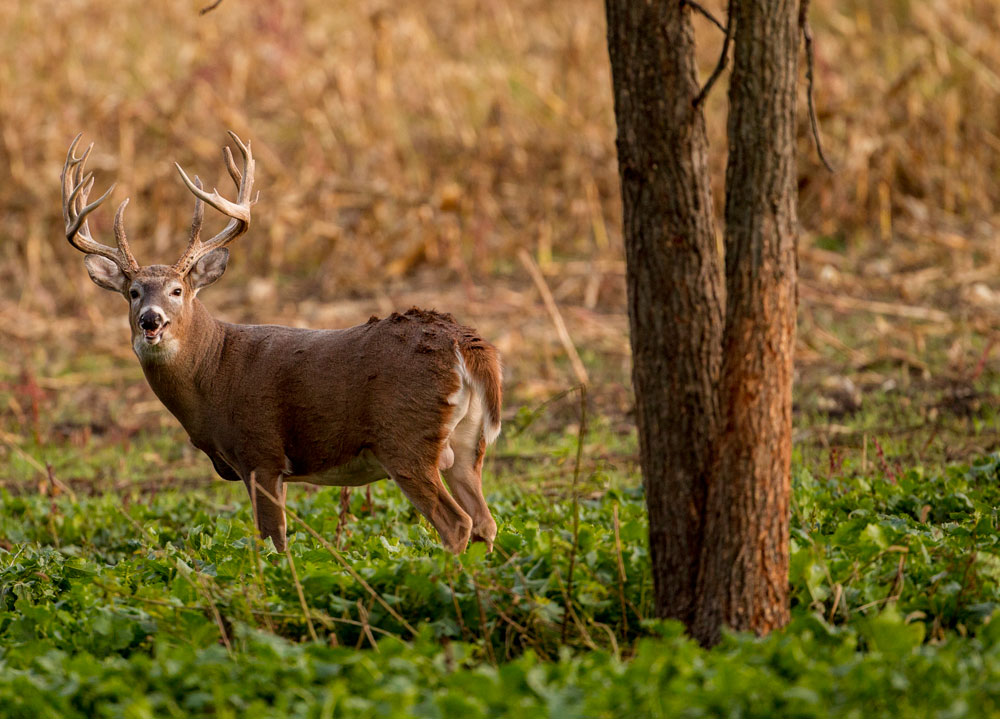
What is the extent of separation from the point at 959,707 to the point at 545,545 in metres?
1.61

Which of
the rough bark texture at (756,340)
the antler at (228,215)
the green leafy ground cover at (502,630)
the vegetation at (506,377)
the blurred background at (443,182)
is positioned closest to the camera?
the green leafy ground cover at (502,630)

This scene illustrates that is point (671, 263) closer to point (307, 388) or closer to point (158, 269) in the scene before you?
point (307, 388)

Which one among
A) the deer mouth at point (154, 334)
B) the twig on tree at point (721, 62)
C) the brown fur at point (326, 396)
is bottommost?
the brown fur at point (326, 396)

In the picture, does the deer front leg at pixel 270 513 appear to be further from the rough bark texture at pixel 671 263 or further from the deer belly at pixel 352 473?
the rough bark texture at pixel 671 263

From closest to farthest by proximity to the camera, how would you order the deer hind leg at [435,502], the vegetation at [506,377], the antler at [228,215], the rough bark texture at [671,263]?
the vegetation at [506,377] → the rough bark texture at [671,263] → the deer hind leg at [435,502] → the antler at [228,215]

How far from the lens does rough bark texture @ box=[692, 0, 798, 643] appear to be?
150 inches

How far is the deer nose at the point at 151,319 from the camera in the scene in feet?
19.3

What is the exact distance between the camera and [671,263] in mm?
3959

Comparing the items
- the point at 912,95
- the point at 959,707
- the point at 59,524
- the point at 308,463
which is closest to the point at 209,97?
the point at 912,95

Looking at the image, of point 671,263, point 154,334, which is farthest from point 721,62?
point 154,334

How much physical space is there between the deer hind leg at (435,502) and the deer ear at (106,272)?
175 cm

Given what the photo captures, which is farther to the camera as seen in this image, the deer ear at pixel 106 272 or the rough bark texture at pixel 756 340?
the deer ear at pixel 106 272

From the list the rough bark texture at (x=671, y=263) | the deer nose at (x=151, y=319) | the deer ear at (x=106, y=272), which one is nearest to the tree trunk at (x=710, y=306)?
the rough bark texture at (x=671, y=263)

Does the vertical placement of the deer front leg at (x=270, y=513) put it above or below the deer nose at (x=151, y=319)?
below
